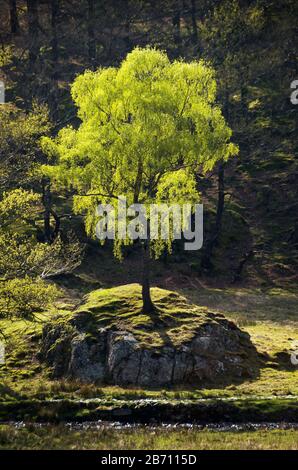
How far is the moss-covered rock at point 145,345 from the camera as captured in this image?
2609cm

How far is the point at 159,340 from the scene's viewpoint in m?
27.2

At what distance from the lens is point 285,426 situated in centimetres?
2186

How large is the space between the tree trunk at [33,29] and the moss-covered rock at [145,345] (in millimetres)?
36452

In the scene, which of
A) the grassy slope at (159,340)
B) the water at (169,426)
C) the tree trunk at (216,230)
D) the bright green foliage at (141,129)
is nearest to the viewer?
the water at (169,426)

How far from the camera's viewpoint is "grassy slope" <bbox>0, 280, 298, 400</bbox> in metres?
24.3

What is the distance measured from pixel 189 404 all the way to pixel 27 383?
805 cm

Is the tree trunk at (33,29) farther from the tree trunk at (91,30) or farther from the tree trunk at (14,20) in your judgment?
the tree trunk at (14,20)

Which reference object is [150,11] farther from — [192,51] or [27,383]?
[27,383]

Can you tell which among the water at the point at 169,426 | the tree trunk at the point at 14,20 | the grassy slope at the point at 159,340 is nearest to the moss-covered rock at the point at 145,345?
the grassy slope at the point at 159,340

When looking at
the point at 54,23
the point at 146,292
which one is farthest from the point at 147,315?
the point at 54,23

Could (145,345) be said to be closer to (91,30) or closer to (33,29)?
(33,29)

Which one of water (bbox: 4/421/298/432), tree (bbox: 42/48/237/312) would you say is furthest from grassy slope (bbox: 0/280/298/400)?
tree (bbox: 42/48/237/312)
